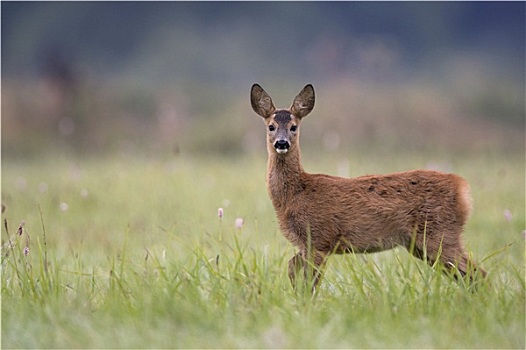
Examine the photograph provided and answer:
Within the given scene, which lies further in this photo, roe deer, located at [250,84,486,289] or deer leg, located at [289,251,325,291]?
roe deer, located at [250,84,486,289]

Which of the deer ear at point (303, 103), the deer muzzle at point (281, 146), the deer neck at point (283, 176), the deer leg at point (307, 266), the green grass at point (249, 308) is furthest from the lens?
the deer ear at point (303, 103)

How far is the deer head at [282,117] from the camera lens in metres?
5.94

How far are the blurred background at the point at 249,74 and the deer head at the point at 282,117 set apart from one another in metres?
9.87

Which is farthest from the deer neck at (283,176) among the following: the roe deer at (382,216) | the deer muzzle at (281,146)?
the deer muzzle at (281,146)

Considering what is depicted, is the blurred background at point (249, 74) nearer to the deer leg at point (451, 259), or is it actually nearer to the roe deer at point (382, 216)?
the roe deer at point (382, 216)

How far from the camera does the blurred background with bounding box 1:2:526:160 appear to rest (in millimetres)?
18188

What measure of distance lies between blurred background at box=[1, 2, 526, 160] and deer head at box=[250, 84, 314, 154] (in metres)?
9.87

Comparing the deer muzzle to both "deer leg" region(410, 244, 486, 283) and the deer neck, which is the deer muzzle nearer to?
the deer neck

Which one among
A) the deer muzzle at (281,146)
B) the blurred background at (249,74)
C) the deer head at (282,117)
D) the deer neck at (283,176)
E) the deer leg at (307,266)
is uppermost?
the blurred background at (249,74)

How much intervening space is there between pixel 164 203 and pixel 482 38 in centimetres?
1481

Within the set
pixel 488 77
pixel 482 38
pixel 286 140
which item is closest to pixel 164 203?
pixel 286 140

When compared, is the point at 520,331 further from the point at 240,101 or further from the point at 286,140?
the point at 240,101

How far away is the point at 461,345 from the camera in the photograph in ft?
14.9

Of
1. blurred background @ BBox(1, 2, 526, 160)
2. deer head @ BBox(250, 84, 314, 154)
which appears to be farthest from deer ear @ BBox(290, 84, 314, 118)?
blurred background @ BBox(1, 2, 526, 160)
